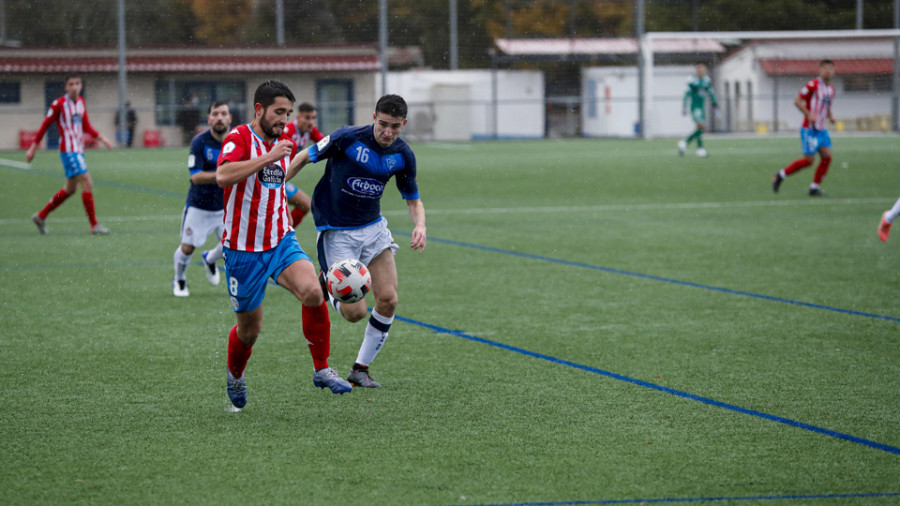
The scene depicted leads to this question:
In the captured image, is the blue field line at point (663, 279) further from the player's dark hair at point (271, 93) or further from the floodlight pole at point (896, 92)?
the floodlight pole at point (896, 92)

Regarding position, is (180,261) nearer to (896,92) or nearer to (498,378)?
(498,378)

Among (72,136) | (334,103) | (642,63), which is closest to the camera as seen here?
(72,136)

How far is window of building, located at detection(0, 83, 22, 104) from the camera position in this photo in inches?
1483

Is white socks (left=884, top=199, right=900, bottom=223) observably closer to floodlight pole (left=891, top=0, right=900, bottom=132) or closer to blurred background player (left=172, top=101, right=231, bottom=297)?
blurred background player (left=172, top=101, right=231, bottom=297)

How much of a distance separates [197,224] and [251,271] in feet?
12.9

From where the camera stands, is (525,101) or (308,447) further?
(525,101)

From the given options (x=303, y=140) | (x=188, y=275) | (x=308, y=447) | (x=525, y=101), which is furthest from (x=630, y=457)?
(x=525, y=101)

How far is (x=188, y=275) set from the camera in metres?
10.5

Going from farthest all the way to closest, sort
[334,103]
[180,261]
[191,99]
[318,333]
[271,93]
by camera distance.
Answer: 1. [191,99]
2. [334,103]
3. [180,261]
4. [318,333]
5. [271,93]

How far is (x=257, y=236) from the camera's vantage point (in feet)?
17.8

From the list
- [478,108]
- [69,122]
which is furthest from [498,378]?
[478,108]

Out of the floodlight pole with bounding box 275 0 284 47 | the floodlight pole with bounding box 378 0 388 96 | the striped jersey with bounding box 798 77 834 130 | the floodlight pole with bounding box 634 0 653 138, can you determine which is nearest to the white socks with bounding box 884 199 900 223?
the striped jersey with bounding box 798 77 834 130

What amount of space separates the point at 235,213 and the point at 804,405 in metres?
3.13

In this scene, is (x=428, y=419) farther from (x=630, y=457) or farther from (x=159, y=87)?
(x=159, y=87)
